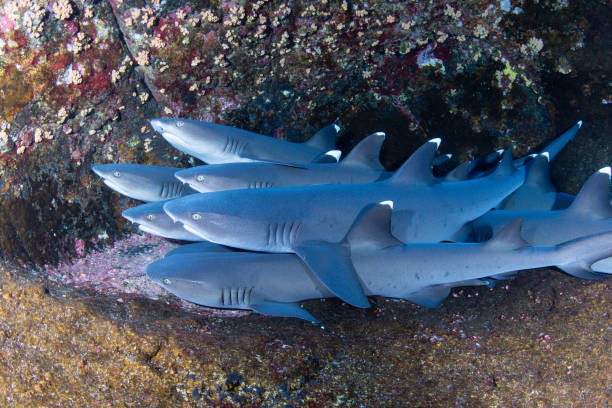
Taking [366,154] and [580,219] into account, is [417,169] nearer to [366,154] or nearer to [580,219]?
[366,154]

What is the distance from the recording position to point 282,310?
2.57 meters

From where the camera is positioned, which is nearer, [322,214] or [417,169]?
[322,214]

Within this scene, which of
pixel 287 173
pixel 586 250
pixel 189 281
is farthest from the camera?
pixel 287 173

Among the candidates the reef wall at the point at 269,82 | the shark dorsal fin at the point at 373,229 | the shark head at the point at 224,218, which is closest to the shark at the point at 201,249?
the shark head at the point at 224,218

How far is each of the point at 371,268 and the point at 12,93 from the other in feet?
12.1

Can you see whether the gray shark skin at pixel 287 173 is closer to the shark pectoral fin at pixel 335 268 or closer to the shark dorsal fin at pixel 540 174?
the shark pectoral fin at pixel 335 268

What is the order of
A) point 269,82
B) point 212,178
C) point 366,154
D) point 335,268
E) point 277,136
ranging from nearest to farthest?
point 335,268 → point 212,178 → point 366,154 → point 269,82 → point 277,136

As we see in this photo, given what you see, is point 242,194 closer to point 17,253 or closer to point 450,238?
point 450,238

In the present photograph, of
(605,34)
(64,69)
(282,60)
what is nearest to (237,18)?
Result: (282,60)

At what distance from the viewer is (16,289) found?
7.88 ft

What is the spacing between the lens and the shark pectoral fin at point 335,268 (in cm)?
235

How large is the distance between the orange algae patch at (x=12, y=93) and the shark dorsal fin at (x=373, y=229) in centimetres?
334

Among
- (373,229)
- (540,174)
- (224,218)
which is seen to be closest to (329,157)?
(373,229)

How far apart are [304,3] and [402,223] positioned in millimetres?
2418
